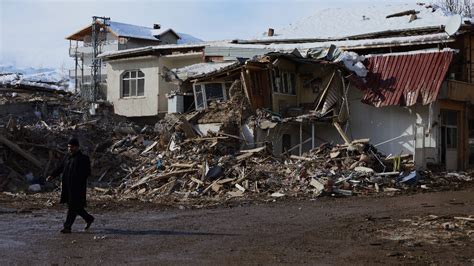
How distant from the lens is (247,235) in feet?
34.6

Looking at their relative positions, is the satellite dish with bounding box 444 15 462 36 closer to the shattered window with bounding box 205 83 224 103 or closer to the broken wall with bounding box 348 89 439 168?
the broken wall with bounding box 348 89 439 168

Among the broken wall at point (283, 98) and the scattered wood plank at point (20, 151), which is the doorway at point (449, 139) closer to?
the broken wall at point (283, 98)

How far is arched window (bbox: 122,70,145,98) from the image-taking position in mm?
34716

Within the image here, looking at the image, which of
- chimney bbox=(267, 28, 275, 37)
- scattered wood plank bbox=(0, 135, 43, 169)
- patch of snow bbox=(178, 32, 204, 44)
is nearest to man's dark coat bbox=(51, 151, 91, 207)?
scattered wood plank bbox=(0, 135, 43, 169)

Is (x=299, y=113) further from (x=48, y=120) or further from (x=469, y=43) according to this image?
(x=48, y=120)

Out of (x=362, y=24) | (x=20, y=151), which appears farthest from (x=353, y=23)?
(x=20, y=151)

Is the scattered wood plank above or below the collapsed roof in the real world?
below

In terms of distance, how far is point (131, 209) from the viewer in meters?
15.1

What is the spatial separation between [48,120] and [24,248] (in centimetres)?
2181

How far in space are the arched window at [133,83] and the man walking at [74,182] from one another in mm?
23873

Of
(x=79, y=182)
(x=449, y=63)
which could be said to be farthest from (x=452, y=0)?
(x=79, y=182)

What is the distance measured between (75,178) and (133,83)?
25.0 m

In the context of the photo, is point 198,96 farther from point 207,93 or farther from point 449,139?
point 449,139

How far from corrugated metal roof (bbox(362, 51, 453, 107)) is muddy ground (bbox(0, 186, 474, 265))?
941 centimetres
